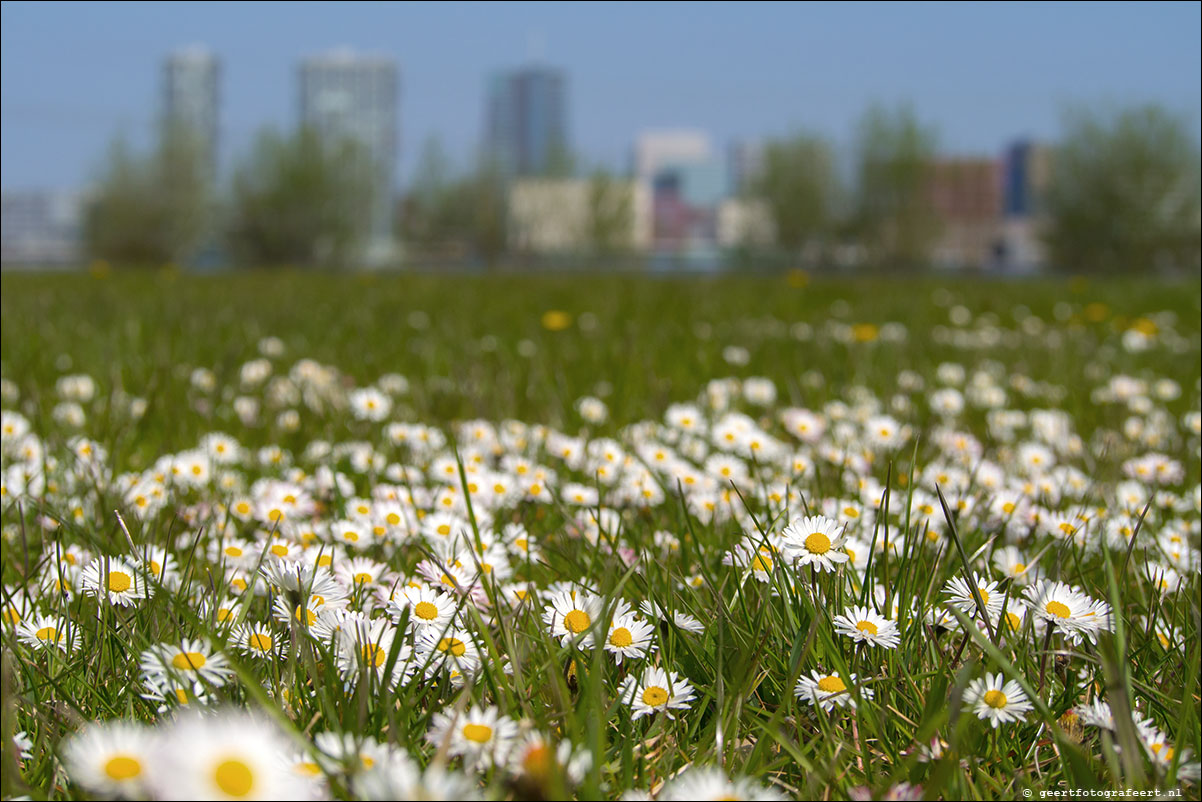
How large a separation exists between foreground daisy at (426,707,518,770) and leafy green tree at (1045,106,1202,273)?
34647 mm

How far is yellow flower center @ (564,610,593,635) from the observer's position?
3.57ft

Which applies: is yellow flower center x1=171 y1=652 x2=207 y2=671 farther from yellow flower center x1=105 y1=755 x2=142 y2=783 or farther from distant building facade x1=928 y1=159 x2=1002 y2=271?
distant building facade x1=928 y1=159 x2=1002 y2=271

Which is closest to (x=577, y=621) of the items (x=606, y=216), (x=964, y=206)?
(x=606, y=216)

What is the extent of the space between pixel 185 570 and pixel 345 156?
43.6 metres

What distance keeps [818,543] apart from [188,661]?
628 millimetres

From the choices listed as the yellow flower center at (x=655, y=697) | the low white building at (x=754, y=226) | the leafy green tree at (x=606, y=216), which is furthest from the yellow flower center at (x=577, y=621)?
the low white building at (x=754, y=226)

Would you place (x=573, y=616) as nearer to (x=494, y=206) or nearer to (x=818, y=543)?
(x=818, y=543)

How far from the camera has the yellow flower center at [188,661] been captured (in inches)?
33.8

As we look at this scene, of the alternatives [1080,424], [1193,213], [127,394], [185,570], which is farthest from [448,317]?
[1193,213]

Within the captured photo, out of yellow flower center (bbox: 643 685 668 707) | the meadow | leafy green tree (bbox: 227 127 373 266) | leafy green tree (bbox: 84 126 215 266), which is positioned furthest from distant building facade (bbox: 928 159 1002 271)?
yellow flower center (bbox: 643 685 668 707)

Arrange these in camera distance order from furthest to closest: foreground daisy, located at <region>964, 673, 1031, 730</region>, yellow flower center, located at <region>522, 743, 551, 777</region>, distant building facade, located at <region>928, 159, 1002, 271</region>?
distant building facade, located at <region>928, 159, 1002, 271</region> → foreground daisy, located at <region>964, 673, 1031, 730</region> → yellow flower center, located at <region>522, 743, 551, 777</region>

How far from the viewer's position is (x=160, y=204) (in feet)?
139

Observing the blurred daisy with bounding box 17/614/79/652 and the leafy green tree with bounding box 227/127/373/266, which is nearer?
the blurred daisy with bounding box 17/614/79/652

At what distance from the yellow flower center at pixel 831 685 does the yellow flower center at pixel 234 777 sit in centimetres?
58
